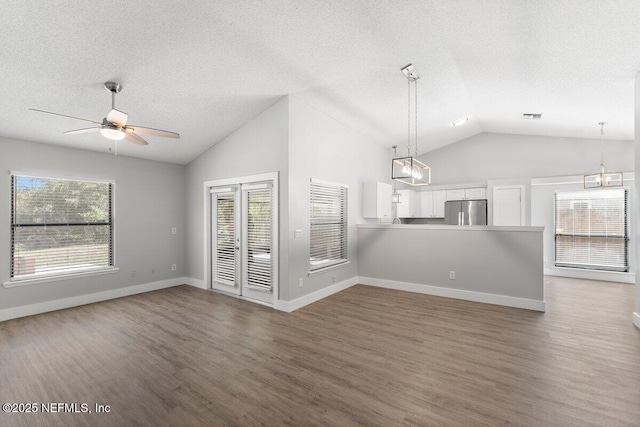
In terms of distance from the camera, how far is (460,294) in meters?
4.83

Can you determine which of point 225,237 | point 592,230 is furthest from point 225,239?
point 592,230

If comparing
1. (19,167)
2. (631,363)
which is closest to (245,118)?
(19,167)

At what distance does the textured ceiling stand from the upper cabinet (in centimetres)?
232

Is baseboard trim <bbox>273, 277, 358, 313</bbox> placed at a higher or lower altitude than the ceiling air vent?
lower

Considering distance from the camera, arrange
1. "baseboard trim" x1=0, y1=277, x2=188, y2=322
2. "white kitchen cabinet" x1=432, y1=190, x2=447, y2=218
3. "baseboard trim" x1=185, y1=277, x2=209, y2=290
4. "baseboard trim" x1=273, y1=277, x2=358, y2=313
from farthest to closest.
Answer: "white kitchen cabinet" x1=432, y1=190, x2=447, y2=218 < "baseboard trim" x1=185, y1=277, x2=209, y2=290 < "baseboard trim" x1=273, y1=277, x2=358, y2=313 < "baseboard trim" x1=0, y1=277, x2=188, y2=322

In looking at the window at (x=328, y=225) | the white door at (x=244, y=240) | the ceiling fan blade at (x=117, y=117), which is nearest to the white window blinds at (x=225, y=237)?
the white door at (x=244, y=240)

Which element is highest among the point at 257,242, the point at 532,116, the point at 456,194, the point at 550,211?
the point at 532,116

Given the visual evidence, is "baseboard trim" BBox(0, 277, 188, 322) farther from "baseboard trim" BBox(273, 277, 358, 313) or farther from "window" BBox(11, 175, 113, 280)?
"baseboard trim" BBox(273, 277, 358, 313)

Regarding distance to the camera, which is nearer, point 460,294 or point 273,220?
point 273,220

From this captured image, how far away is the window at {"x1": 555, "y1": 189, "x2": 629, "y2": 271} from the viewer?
6180 mm

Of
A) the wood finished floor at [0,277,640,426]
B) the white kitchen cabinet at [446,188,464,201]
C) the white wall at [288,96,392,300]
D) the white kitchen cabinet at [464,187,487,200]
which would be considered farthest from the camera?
the white kitchen cabinet at [446,188,464,201]

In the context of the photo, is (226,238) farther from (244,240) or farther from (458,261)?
(458,261)

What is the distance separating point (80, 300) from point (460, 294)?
6167mm

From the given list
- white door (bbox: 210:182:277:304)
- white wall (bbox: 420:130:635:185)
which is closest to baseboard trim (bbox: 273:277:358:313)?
white door (bbox: 210:182:277:304)
